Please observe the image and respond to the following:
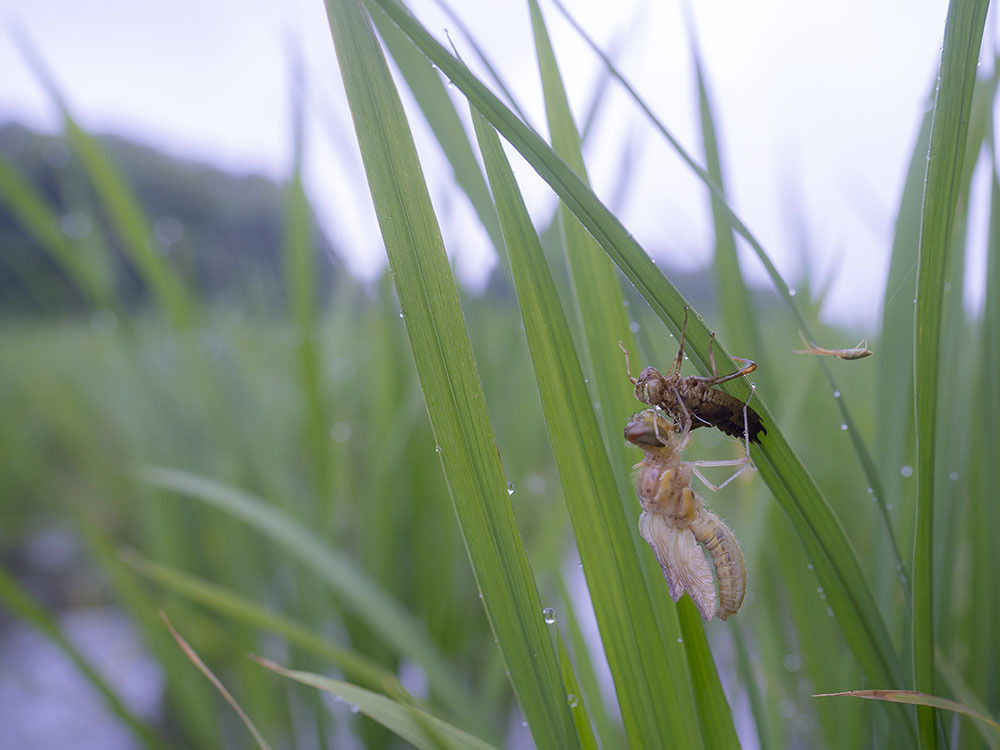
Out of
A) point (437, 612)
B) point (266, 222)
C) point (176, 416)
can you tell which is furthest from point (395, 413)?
point (266, 222)

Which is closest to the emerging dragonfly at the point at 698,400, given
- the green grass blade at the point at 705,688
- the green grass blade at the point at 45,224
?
the green grass blade at the point at 705,688

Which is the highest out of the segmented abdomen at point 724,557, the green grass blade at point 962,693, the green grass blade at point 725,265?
the green grass blade at point 725,265

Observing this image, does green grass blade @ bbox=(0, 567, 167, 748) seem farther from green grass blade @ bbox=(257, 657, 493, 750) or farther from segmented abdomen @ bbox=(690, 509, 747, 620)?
segmented abdomen @ bbox=(690, 509, 747, 620)

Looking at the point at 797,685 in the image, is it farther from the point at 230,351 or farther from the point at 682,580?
the point at 230,351

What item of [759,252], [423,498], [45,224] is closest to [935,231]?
[759,252]

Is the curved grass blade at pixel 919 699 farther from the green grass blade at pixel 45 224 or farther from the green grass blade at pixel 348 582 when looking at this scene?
the green grass blade at pixel 45 224

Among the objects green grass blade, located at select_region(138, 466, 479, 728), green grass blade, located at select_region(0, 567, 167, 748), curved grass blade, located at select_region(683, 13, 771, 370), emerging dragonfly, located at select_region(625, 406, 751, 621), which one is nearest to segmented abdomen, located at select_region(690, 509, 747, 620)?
emerging dragonfly, located at select_region(625, 406, 751, 621)
